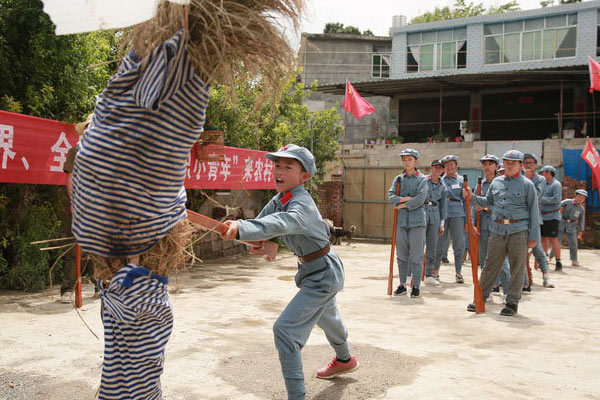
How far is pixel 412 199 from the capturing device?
8.40 meters

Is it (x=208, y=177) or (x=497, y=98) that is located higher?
(x=497, y=98)

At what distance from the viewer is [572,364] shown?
204 inches

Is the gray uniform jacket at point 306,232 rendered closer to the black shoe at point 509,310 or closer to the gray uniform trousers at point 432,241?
the black shoe at point 509,310

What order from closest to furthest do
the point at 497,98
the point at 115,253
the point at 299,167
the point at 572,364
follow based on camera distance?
the point at 115,253 → the point at 299,167 → the point at 572,364 → the point at 497,98

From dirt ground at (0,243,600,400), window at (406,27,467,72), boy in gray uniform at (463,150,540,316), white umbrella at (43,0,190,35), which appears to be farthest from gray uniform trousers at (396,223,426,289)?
window at (406,27,467,72)

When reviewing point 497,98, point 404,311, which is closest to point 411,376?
point 404,311

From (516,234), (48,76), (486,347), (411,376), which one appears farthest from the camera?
(48,76)

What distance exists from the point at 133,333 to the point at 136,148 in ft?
2.45

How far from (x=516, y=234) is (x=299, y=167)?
4.36 metres

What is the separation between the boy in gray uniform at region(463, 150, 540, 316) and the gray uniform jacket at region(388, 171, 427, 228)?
989 mm

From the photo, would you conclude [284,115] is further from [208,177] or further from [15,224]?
[15,224]

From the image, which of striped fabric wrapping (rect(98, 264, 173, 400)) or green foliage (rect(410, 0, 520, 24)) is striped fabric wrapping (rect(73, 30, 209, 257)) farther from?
green foliage (rect(410, 0, 520, 24))

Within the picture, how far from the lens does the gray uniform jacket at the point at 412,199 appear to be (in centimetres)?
843

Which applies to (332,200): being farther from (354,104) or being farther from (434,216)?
(434,216)
